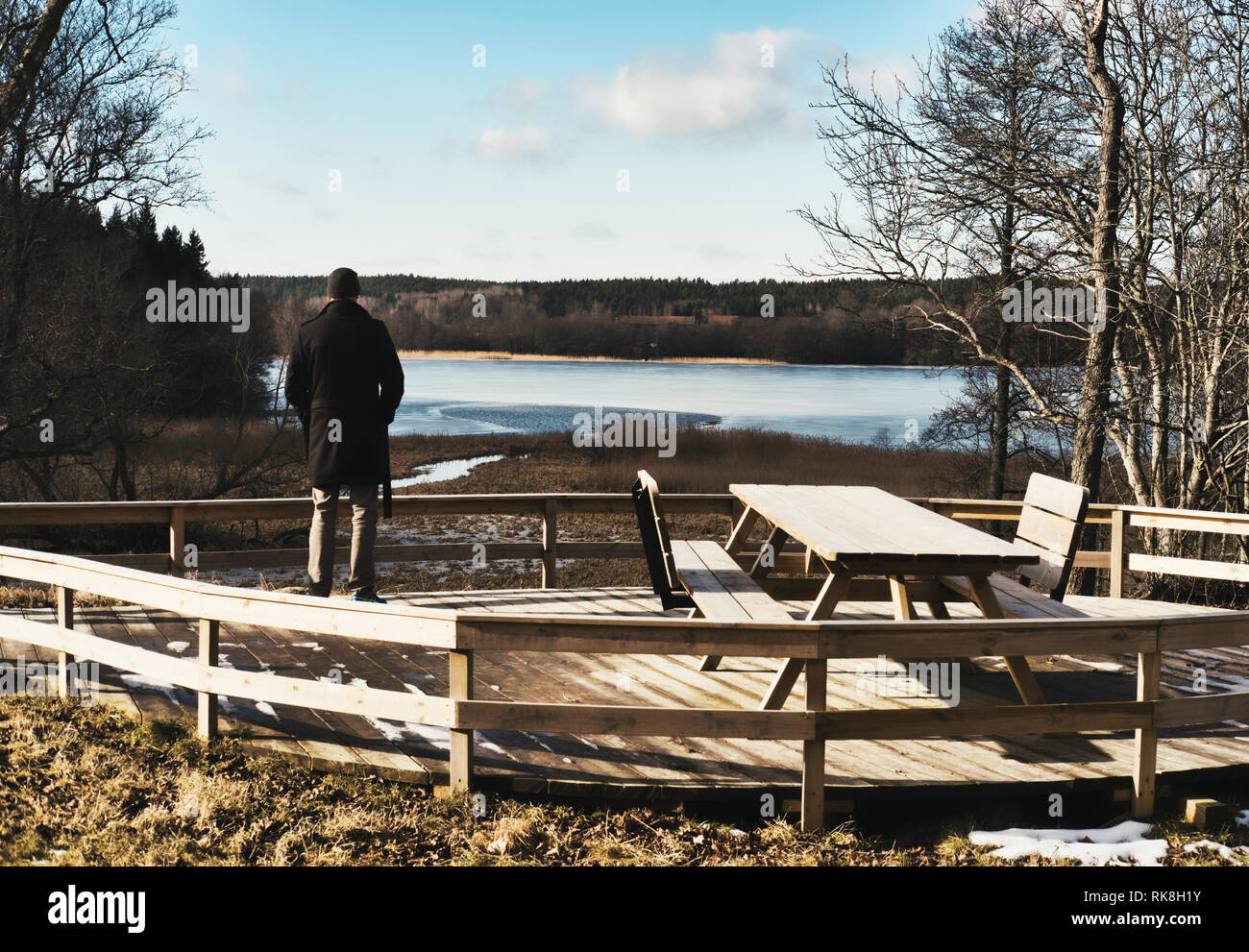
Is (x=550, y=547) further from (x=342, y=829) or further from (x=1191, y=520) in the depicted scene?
(x=1191, y=520)

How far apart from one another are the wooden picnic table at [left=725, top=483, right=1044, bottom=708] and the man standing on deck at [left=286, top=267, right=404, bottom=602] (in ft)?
8.14

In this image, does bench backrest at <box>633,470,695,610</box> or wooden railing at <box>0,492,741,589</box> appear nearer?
bench backrest at <box>633,470,695,610</box>

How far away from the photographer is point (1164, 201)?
485 inches

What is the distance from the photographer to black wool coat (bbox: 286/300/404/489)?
6746mm

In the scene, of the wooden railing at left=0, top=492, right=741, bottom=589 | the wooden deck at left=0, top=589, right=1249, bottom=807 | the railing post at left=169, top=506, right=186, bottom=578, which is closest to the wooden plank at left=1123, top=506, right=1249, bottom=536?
the wooden deck at left=0, top=589, right=1249, bottom=807

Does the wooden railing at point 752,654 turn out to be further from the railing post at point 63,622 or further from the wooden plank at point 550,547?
the wooden plank at point 550,547

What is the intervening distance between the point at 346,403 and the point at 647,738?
2.82 m

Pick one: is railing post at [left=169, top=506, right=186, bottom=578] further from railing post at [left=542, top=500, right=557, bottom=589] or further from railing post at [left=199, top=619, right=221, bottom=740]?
railing post at [left=199, top=619, right=221, bottom=740]

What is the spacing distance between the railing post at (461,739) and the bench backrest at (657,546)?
1600 millimetres

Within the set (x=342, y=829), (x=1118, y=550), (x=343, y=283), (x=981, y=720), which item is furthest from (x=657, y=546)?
(x=1118, y=550)

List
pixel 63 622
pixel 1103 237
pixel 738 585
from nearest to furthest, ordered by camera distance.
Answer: pixel 63 622 → pixel 738 585 → pixel 1103 237

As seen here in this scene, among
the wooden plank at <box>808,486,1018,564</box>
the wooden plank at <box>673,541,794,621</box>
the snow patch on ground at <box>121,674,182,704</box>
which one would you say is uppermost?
the wooden plank at <box>808,486,1018,564</box>

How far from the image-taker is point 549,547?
29.3 feet
